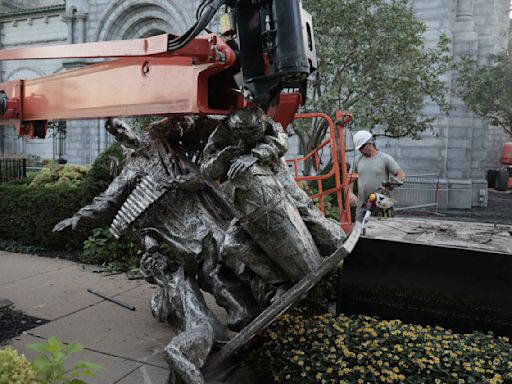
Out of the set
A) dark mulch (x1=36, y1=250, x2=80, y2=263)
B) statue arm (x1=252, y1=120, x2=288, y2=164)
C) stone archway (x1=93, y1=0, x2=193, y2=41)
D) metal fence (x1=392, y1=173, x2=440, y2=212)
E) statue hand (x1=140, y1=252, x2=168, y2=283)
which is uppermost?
stone archway (x1=93, y1=0, x2=193, y2=41)

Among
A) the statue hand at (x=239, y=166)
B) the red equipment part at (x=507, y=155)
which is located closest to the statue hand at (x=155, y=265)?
the statue hand at (x=239, y=166)

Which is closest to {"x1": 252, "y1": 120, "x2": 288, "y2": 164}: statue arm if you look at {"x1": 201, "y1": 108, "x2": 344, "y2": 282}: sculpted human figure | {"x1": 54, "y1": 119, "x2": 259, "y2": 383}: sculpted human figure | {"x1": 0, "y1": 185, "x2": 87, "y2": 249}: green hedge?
{"x1": 201, "y1": 108, "x2": 344, "y2": 282}: sculpted human figure

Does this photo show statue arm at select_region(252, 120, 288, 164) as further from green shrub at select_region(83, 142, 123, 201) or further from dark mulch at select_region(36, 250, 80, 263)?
dark mulch at select_region(36, 250, 80, 263)

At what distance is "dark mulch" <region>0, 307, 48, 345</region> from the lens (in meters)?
4.63

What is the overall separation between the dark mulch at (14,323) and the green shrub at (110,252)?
87.0 inches

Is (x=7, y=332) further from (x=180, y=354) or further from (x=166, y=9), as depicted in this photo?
(x=166, y=9)

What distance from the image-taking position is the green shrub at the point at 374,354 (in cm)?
314

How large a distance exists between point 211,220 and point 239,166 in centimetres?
113

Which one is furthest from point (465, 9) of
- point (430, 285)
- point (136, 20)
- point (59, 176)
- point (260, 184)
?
point (260, 184)

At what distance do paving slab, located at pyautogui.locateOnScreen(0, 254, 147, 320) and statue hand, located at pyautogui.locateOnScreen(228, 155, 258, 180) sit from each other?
3.11m

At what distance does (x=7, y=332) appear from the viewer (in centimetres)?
467

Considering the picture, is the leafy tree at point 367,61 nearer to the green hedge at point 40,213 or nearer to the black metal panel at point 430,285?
the green hedge at point 40,213

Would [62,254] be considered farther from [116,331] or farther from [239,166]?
[239,166]

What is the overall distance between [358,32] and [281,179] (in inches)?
282
